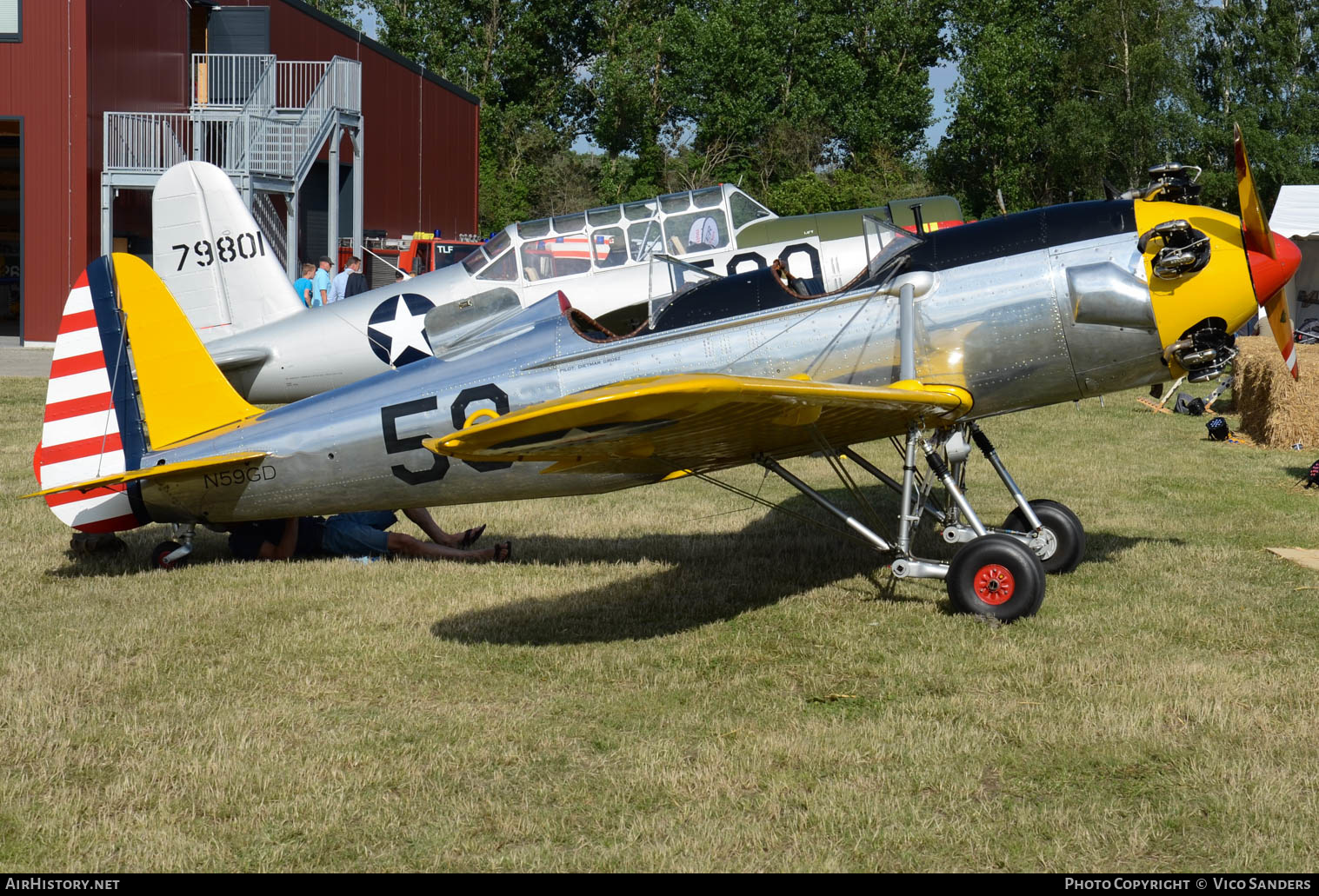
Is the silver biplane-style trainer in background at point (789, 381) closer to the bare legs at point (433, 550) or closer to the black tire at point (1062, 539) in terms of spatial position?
the black tire at point (1062, 539)

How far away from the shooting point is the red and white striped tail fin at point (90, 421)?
262 inches

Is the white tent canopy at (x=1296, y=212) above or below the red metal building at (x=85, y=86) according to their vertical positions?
below

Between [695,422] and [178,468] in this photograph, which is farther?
[178,468]

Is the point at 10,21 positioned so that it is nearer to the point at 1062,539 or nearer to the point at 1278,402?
the point at 1278,402

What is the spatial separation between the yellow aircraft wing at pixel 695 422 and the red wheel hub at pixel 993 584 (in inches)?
30.7

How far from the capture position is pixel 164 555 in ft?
23.1

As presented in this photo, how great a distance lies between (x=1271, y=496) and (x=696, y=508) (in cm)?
439

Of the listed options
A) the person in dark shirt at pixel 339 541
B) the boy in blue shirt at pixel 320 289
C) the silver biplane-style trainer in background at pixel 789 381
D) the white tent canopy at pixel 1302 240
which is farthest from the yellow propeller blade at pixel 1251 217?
the white tent canopy at pixel 1302 240

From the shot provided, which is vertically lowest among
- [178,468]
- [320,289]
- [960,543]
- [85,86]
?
[960,543]

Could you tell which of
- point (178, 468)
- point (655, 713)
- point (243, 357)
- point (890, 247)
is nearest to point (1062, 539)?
point (890, 247)

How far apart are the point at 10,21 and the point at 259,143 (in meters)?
5.45

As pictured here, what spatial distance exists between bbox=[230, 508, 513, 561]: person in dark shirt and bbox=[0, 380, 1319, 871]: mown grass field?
0.20m

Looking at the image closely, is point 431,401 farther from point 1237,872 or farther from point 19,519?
point 1237,872

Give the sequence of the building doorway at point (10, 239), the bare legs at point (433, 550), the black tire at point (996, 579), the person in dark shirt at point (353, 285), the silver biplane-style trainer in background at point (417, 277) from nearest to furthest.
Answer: the black tire at point (996, 579) → the bare legs at point (433, 550) → the silver biplane-style trainer in background at point (417, 277) → the person in dark shirt at point (353, 285) → the building doorway at point (10, 239)
